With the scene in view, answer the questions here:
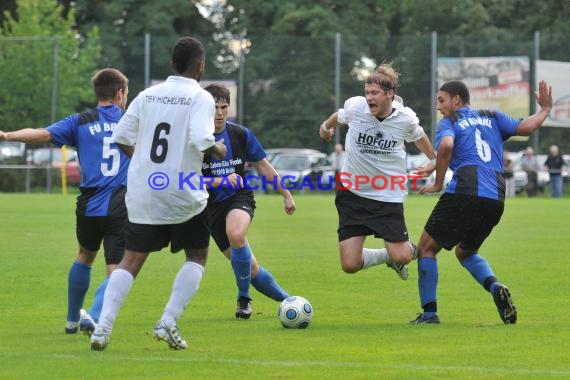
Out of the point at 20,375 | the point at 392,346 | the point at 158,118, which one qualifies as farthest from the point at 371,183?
the point at 20,375

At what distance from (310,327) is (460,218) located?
57.1 inches

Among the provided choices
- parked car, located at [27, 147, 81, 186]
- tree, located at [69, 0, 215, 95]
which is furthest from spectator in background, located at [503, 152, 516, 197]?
tree, located at [69, 0, 215, 95]

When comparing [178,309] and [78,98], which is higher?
[78,98]

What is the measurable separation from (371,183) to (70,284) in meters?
2.53

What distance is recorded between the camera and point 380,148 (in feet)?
31.7

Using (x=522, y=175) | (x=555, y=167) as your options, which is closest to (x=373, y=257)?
(x=555, y=167)

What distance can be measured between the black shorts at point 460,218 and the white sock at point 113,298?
282 cm

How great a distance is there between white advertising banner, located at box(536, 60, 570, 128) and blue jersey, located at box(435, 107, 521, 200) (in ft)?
102

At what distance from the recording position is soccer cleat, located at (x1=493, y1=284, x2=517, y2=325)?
29.8 ft

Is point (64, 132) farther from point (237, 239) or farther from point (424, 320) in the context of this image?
point (424, 320)

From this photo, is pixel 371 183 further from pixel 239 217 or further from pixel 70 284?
pixel 70 284

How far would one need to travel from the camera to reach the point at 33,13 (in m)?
45.3

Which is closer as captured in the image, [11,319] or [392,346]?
[392,346]

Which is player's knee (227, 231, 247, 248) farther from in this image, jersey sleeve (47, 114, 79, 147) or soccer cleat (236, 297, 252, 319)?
jersey sleeve (47, 114, 79, 147)
